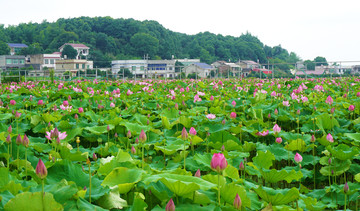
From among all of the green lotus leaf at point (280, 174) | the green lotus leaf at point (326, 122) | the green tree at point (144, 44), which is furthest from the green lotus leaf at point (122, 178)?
the green tree at point (144, 44)

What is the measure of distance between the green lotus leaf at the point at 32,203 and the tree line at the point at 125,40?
57181 millimetres

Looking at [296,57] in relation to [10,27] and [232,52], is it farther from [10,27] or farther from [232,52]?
[10,27]

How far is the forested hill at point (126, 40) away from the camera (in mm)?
61438

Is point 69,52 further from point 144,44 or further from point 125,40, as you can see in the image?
point 144,44

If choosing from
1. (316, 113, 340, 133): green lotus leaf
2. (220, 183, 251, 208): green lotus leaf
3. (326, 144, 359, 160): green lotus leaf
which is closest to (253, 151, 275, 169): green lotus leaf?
(326, 144, 359, 160): green lotus leaf

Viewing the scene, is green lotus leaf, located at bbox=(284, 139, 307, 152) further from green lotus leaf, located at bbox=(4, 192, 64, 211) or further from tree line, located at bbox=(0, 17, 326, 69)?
tree line, located at bbox=(0, 17, 326, 69)

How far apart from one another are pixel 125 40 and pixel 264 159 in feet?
210

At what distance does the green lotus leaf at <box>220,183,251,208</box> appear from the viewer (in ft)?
3.65

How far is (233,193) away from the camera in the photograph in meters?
1.12

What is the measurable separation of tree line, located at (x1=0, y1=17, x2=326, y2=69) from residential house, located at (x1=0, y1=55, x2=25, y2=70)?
8.64 feet

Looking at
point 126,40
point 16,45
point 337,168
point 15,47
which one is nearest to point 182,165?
point 337,168

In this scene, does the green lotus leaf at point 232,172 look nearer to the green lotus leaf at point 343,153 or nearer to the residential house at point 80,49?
the green lotus leaf at point 343,153

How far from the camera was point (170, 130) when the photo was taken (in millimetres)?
2566

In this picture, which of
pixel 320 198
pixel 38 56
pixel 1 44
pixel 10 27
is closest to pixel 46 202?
pixel 320 198
